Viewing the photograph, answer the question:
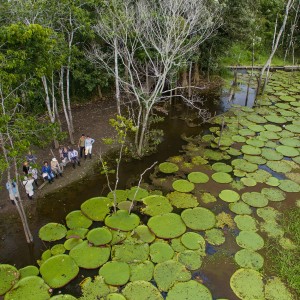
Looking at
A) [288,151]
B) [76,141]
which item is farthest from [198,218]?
[76,141]

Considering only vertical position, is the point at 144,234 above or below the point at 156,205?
below

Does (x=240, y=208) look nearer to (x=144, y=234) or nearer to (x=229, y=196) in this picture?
(x=229, y=196)

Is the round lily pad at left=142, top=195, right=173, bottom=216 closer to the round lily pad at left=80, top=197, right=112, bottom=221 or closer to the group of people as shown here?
the round lily pad at left=80, top=197, right=112, bottom=221

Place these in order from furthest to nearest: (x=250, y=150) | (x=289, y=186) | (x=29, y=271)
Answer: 1. (x=250, y=150)
2. (x=289, y=186)
3. (x=29, y=271)

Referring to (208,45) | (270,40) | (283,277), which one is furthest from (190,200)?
(270,40)

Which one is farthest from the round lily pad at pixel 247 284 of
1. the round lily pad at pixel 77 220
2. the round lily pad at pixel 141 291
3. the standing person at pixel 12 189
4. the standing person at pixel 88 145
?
the standing person at pixel 88 145

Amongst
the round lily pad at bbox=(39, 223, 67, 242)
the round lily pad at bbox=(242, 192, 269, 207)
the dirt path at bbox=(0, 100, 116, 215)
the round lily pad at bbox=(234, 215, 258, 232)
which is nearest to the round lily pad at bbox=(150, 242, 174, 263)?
the round lily pad at bbox=(234, 215, 258, 232)
